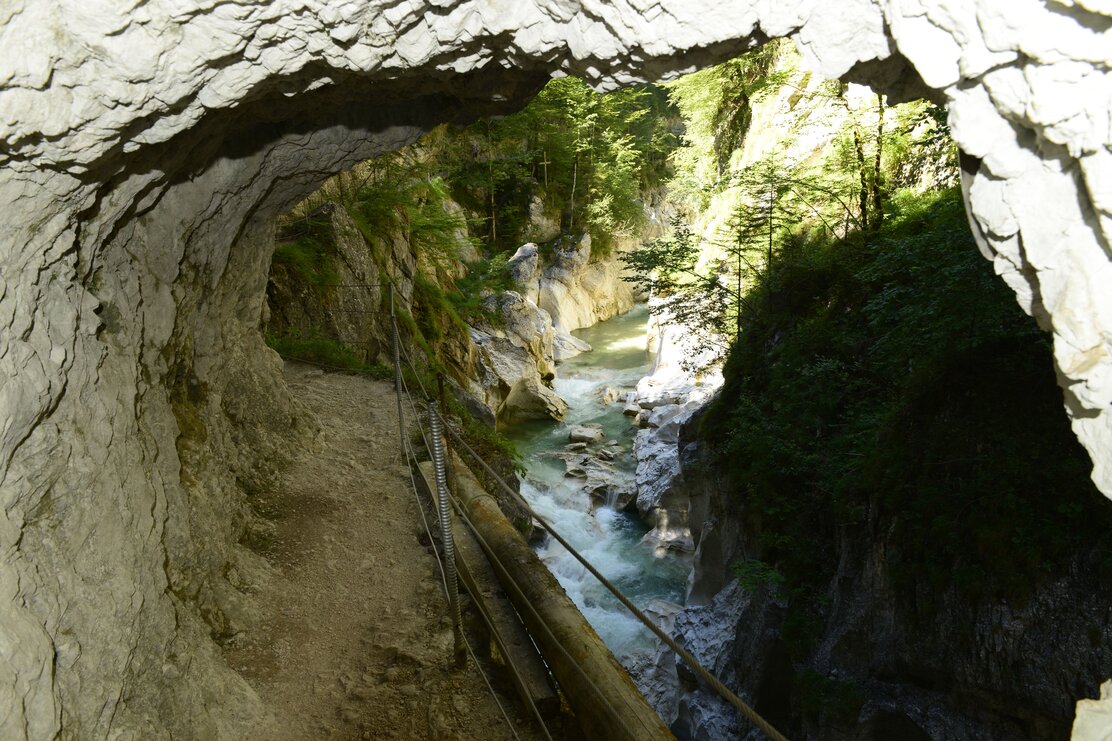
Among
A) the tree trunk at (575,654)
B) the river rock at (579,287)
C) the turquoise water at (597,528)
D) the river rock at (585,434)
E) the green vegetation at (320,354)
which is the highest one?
the river rock at (579,287)

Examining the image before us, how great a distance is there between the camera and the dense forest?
4.93 metres

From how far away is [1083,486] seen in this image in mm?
4492

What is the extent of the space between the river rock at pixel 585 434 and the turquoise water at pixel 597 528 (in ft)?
0.66

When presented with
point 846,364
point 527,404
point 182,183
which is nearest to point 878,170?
point 846,364

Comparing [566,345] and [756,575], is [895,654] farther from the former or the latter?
[566,345]

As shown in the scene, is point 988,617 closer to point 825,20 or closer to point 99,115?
point 825,20

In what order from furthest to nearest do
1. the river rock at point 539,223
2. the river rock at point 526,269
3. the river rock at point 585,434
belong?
the river rock at point 539,223, the river rock at point 526,269, the river rock at point 585,434

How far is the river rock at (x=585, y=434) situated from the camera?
55.8ft

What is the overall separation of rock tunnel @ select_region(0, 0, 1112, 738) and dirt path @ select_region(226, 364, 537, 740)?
0.55m

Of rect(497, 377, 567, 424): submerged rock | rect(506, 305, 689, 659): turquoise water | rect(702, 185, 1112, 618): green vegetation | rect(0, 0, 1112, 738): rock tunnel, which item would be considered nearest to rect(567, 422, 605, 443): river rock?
rect(506, 305, 689, 659): turquoise water

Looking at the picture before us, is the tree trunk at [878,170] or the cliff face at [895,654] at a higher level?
the tree trunk at [878,170]

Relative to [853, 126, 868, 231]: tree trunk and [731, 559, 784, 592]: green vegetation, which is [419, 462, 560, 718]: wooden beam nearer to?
[731, 559, 784, 592]: green vegetation

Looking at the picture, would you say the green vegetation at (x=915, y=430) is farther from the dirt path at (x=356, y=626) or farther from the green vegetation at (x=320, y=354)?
the green vegetation at (x=320, y=354)

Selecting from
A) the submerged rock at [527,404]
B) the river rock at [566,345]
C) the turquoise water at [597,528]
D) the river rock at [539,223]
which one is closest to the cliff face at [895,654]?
the turquoise water at [597,528]
